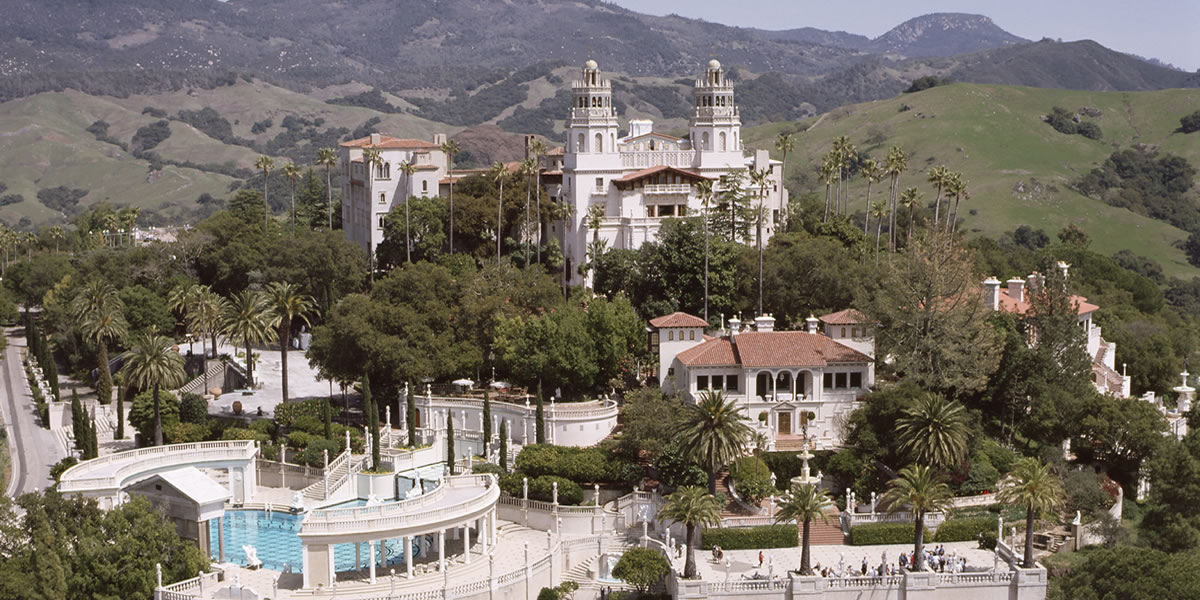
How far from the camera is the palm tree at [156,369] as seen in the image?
276 feet

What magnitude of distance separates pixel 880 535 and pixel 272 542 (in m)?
29.4

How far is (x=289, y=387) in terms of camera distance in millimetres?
96875

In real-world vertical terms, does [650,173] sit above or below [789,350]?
above

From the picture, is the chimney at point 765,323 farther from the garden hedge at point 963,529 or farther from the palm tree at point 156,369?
the palm tree at point 156,369

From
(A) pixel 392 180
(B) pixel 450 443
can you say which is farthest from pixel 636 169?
(B) pixel 450 443

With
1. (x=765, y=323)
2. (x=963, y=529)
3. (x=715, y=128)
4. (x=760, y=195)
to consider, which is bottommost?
(x=963, y=529)

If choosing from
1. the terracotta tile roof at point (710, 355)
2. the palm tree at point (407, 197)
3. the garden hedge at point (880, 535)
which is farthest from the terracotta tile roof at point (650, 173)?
the garden hedge at point (880, 535)

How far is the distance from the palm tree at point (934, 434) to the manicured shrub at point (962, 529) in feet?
10.2

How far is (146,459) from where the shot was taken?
75.6 metres

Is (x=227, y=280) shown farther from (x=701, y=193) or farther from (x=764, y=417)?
(x=764, y=417)

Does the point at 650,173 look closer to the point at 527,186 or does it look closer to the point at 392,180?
the point at 527,186

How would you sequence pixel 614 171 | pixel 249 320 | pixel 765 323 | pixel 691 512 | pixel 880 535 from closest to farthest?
pixel 691 512 < pixel 880 535 < pixel 765 323 < pixel 249 320 < pixel 614 171

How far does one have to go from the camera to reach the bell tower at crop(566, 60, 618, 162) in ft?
357

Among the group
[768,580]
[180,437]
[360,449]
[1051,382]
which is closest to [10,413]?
[180,437]
